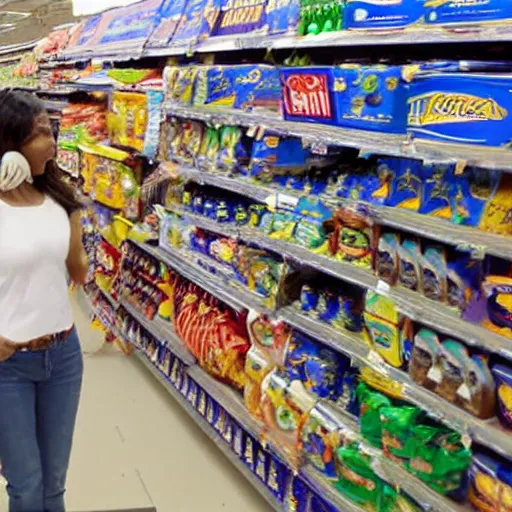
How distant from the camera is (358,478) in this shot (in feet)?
7.42

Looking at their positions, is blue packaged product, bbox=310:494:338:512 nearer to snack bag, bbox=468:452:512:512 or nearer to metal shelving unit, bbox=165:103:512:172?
snack bag, bbox=468:452:512:512

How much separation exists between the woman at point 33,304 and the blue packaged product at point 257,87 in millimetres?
814

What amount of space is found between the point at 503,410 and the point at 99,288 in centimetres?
391

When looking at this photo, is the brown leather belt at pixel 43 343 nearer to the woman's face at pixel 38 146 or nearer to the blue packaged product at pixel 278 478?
the woman's face at pixel 38 146

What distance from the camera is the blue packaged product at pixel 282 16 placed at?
2480mm

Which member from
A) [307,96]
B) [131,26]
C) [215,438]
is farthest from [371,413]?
[131,26]

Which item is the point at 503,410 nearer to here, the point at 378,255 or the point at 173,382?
the point at 378,255

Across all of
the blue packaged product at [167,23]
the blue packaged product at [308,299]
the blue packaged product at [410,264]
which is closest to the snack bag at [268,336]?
the blue packaged product at [308,299]

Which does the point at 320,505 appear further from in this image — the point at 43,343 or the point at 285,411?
the point at 43,343

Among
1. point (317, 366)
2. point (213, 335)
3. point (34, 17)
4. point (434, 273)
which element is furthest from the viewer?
point (34, 17)

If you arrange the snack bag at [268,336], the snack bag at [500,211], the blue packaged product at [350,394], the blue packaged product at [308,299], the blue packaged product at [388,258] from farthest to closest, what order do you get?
the snack bag at [268,336]
the blue packaged product at [308,299]
the blue packaged product at [350,394]
the blue packaged product at [388,258]
the snack bag at [500,211]

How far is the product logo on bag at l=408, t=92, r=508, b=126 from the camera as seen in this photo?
5.32 feet

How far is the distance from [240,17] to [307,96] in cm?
80

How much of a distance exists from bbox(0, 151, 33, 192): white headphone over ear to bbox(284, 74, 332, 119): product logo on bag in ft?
2.78
